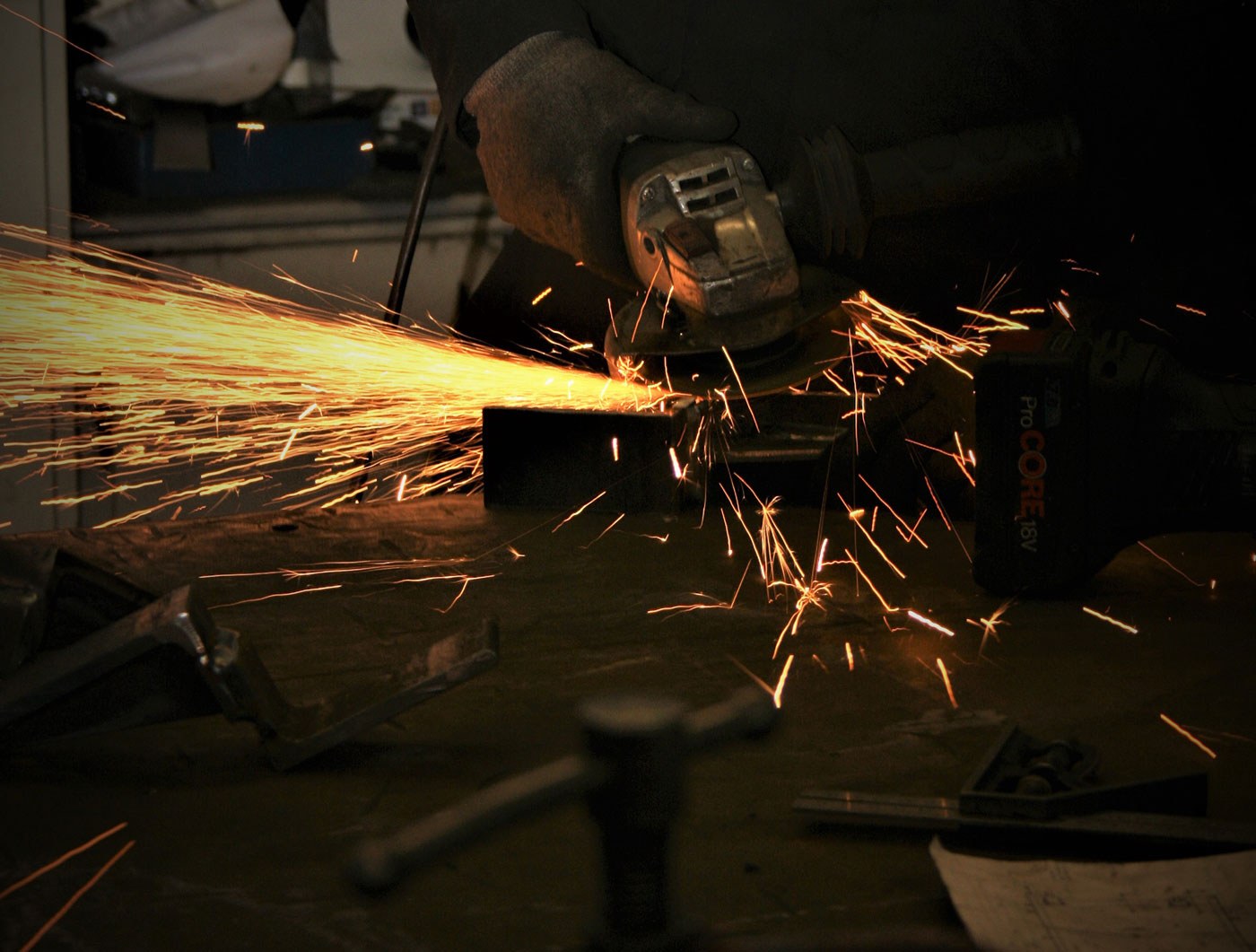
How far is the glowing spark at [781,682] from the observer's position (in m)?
1.27

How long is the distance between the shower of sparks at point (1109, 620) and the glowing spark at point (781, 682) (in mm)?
486

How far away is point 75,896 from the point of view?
84 cm

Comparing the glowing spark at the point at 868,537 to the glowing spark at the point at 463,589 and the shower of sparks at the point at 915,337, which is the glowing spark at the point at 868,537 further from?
the glowing spark at the point at 463,589

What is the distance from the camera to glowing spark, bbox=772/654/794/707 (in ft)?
4.16

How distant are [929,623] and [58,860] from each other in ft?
3.62

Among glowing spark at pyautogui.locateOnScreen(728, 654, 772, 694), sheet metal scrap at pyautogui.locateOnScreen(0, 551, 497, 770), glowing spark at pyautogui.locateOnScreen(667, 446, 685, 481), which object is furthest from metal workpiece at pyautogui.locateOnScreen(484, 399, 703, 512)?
sheet metal scrap at pyautogui.locateOnScreen(0, 551, 497, 770)

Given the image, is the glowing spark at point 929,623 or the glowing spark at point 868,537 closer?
the glowing spark at point 929,623

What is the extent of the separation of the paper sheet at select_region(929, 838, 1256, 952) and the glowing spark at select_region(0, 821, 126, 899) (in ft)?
2.23

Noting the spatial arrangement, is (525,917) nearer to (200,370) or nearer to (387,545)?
(387,545)

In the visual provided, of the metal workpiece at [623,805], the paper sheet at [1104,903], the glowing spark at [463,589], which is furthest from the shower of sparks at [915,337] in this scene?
the metal workpiece at [623,805]

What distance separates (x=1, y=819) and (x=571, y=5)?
185 centimetres

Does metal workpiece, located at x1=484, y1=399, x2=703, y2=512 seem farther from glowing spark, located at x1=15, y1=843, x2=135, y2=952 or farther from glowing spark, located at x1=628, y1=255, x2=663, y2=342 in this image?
glowing spark, located at x1=15, y1=843, x2=135, y2=952

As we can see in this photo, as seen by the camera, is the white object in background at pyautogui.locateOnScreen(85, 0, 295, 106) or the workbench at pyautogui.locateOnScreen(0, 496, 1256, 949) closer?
the workbench at pyautogui.locateOnScreen(0, 496, 1256, 949)

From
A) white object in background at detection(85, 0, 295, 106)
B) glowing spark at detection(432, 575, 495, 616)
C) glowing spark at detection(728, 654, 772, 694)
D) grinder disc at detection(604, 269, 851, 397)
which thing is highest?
white object in background at detection(85, 0, 295, 106)
